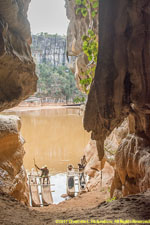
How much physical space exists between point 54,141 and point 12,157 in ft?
43.6

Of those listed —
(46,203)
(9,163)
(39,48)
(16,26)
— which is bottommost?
(46,203)

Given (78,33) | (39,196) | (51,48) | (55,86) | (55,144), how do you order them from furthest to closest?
(51,48)
(55,86)
(55,144)
(78,33)
(39,196)

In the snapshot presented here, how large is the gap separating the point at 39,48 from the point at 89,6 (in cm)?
4980

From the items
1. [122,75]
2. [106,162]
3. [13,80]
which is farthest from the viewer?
[106,162]

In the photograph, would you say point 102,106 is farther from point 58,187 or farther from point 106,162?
point 58,187

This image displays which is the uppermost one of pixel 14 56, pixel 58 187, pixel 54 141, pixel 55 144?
pixel 14 56

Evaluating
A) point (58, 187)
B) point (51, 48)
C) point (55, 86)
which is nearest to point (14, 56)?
point (58, 187)

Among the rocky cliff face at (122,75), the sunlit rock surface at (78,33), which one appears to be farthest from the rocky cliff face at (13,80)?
the sunlit rock surface at (78,33)

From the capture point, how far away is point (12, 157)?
6.71m

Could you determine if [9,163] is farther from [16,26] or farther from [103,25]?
[103,25]

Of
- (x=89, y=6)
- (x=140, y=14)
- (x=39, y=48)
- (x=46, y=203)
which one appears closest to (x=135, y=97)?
(x=140, y=14)

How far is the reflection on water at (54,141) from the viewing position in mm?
15372

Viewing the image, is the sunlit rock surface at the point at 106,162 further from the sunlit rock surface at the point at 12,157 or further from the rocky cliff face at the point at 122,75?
the sunlit rock surface at the point at 12,157

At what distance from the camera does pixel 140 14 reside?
334 cm
